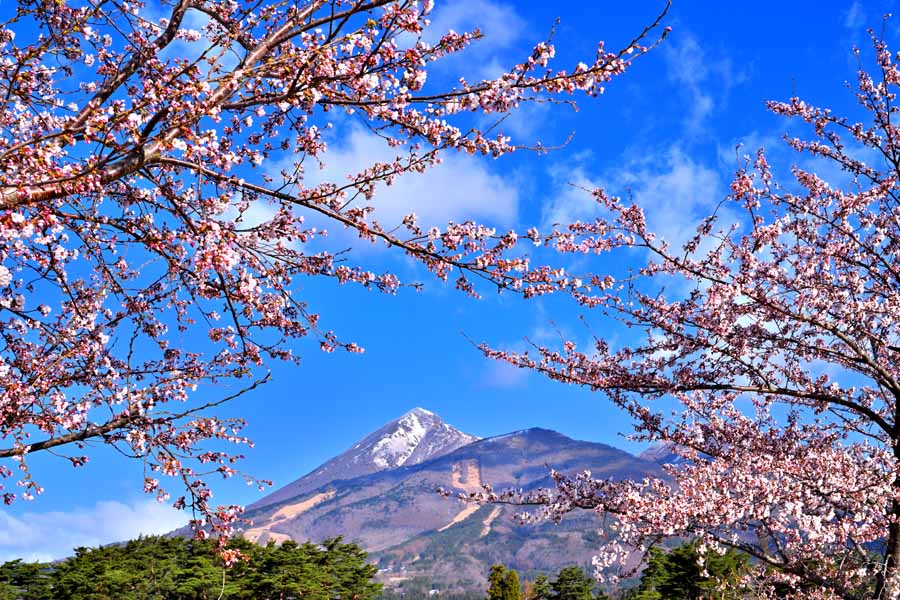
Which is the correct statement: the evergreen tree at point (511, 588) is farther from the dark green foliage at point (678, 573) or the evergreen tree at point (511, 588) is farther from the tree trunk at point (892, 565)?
the tree trunk at point (892, 565)

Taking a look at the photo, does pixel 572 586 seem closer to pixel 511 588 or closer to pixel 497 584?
pixel 511 588

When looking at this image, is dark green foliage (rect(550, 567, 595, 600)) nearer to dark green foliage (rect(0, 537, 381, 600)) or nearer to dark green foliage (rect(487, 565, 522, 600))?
dark green foliage (rect(487, 565, 522, 600))

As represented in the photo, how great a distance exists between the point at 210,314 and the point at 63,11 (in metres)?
3.11

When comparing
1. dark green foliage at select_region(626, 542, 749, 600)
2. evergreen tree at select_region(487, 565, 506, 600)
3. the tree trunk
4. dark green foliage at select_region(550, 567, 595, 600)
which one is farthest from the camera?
evergreen tree at select_region(487, 565, 506, 600)

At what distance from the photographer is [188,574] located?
3262 cm

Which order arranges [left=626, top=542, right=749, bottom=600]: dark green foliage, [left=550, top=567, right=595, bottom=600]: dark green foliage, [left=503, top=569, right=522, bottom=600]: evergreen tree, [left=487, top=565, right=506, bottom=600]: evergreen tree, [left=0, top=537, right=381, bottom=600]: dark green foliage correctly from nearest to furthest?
[left=0, top=537, right=381, bottom=600]: dark green foliage → [left=626, top=542, right=749, bottom=600]: dark green foliage → [left=550, top=567, right=595, bottom=600]: dark green foliage → [left=503, top=569, right=522, bottom=600]: evergreen tree → [left=487, top=565, right=506, bottom=600]: evergreen tree

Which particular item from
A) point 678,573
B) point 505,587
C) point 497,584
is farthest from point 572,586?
point 678,573

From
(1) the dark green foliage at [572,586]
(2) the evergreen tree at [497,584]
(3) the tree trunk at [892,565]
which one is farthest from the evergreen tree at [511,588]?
(3) the tree trunk at [892,565]

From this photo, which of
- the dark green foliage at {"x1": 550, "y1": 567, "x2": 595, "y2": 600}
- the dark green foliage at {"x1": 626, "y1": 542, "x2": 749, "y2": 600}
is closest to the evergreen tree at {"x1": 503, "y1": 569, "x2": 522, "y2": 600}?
the dark green foliage at {"x1": 550, "y1": 567, "x2": 595, "y2": 600}

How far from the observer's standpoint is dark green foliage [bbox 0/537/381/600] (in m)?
26.8

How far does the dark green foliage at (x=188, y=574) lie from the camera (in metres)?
26.8

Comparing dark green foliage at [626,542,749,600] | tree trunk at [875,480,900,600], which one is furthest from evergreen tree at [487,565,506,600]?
tree trunk at [875,480,900,600]

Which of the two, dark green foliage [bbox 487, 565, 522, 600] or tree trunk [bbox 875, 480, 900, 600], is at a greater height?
tree trunk [bbox 875, 480, 900, 600]

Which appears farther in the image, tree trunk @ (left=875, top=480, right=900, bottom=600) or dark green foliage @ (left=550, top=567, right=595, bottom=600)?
dark green foliage @ (left=550, top=567, right=595, bottom=600)
